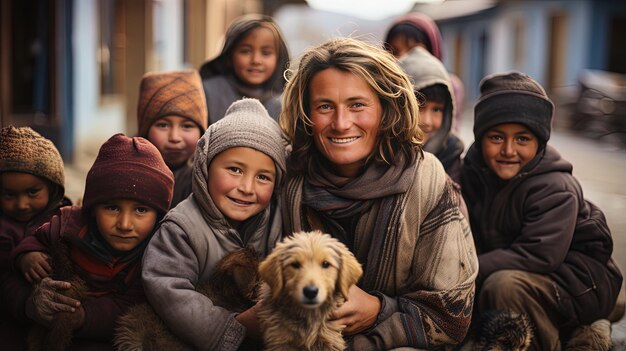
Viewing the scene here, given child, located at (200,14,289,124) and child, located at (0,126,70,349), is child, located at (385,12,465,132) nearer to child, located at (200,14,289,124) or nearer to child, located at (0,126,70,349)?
child, located at (200,14,289,124)

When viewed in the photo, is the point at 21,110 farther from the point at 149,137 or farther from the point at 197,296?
the point at 197,296

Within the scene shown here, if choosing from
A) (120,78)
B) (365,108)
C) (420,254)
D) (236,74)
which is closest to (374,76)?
(365,108)

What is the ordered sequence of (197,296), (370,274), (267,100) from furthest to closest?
(267,100), (370,274), (197,296)

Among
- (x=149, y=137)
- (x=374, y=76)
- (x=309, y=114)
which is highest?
(x=374, y=76)

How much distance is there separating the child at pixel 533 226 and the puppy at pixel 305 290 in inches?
45.7

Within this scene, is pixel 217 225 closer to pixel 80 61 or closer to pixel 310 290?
pixel 310 290

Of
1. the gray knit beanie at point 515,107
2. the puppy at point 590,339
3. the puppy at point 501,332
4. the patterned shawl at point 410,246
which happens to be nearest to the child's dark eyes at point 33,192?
the patterned shawl at point 410,246

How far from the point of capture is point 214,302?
8.50 ft

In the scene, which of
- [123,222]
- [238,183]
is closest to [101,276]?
[123,222]

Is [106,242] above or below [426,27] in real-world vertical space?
below

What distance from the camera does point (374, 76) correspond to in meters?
2.81

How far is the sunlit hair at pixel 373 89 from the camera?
2.80 m

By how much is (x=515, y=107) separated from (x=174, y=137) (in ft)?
6.17

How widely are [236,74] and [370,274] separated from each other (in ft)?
7.45
